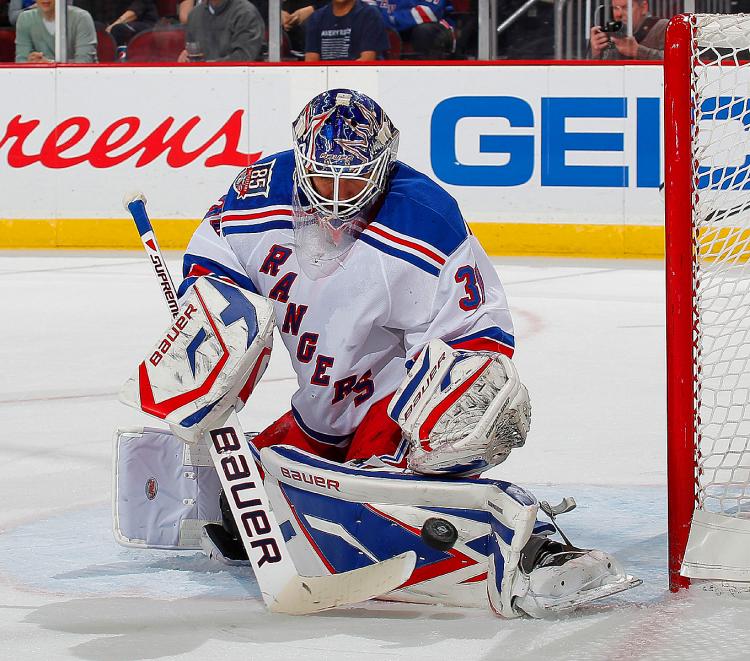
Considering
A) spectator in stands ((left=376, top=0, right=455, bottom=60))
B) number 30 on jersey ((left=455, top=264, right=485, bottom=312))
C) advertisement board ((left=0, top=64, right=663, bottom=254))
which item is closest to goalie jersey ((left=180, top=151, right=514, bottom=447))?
number 30 on jersey ((left=455, top=264, right=485, bottom=312))

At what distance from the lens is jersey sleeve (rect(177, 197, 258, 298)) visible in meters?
2.21

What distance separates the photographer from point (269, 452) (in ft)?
6.96

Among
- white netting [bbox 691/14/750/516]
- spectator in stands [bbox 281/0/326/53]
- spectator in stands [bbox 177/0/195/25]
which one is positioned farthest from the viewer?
spectator in stands [bbox 177/0/195/25]

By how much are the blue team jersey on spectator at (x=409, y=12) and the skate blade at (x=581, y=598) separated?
5.59 m

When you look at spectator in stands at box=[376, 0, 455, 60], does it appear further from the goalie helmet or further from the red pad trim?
the red pad trim

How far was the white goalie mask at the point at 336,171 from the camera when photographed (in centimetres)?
212

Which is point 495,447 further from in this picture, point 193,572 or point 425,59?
point 425,59

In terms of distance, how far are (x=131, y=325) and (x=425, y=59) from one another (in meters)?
2.84

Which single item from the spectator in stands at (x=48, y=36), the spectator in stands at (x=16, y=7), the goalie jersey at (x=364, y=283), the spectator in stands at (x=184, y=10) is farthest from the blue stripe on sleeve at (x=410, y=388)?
the spectator in stands at (x=16, y=7)

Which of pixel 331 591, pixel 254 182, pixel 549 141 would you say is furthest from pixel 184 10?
pixel 331 591

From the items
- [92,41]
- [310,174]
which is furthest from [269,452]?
[92,41]

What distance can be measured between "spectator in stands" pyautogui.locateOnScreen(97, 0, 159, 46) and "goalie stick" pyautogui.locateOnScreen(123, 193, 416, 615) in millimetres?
5864

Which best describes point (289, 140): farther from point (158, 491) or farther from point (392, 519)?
point (392, 519)

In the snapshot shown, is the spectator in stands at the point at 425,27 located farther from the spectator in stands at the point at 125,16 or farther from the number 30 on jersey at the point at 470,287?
the number 30 on jersey at the point at 470,287
